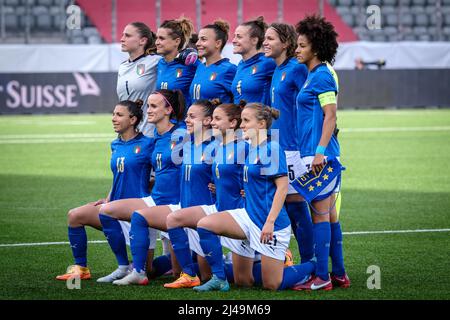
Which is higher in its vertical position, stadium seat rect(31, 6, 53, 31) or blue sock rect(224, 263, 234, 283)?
stadium seat rect(31, 6, 53, 31)

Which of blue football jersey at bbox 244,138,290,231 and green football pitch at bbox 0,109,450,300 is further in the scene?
green football pitch at bbox 0,109,450,300

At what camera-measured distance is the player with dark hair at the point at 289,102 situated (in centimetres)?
762

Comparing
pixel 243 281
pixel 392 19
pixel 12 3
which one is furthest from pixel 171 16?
pixel 243 281

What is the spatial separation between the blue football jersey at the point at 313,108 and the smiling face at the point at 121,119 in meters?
1.44

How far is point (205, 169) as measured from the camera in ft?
24.9

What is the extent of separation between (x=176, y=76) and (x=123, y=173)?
1063 mm

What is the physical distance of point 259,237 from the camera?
23.5ft

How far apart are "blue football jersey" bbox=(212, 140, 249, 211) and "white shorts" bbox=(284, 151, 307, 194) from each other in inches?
16.1

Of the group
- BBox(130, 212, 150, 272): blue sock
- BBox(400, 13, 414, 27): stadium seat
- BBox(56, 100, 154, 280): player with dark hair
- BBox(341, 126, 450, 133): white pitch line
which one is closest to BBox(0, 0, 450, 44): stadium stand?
BBox(400, 13, 414, 27): stadium seat

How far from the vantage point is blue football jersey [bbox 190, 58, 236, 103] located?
8.15 meters

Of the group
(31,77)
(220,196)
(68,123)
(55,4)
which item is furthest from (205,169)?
(55,4)

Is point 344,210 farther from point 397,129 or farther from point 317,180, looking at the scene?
point 397,129

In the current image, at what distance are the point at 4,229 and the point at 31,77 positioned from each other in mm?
17174

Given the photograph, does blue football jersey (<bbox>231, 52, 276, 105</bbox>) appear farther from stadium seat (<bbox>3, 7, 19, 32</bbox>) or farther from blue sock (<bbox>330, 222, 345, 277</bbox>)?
stadium seat (<bbox>3, 7, 19, 32</bbox>)
